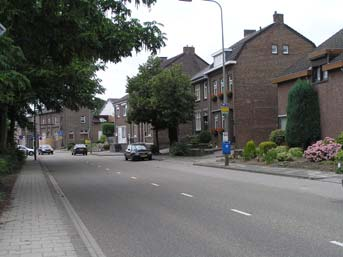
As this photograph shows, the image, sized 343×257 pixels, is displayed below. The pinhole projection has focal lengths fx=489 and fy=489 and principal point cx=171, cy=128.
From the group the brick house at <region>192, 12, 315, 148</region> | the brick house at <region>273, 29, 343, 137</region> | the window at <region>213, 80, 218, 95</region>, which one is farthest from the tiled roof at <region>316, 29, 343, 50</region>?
the window at <region>213, 80, 218, 95</region>

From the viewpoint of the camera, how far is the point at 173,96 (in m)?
41.5

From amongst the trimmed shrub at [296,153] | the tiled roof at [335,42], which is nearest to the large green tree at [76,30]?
the trimmed shrub at [296,153]

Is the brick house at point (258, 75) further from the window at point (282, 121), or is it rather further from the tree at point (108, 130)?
the tree at point (108, 130)

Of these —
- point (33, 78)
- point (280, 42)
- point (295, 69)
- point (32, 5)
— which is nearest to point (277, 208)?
point (32, 5)

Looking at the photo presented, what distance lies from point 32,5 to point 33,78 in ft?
48.6

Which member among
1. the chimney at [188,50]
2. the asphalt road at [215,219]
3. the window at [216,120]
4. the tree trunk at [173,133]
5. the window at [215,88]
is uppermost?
the chimney at [188,50]

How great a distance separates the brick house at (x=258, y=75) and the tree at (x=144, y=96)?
5.89 metres

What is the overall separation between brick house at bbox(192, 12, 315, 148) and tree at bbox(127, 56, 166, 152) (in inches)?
232

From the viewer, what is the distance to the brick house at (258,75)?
4131 centimetres

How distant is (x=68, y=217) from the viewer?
10570mm

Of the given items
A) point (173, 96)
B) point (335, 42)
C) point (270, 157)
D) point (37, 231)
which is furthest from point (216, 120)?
point (37, 231)

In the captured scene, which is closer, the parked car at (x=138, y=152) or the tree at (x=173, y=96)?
the parked car at (x=138, y=152)

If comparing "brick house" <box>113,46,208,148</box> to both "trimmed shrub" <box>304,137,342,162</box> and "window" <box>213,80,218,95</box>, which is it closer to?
"window" <box>213,80,218,95</box>

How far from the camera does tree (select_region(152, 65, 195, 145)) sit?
41312mm
